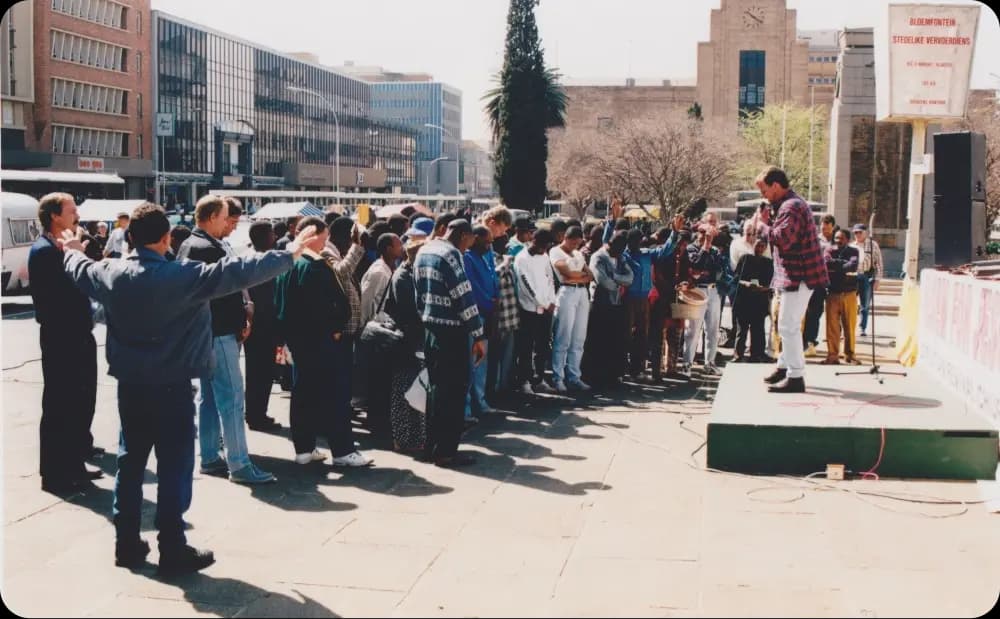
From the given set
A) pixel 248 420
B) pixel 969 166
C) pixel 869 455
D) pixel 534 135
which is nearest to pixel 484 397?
pixel 248 420

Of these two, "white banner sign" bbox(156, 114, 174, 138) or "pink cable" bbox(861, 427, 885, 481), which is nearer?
"pink cable" bbox(861, 427, 885, 481)

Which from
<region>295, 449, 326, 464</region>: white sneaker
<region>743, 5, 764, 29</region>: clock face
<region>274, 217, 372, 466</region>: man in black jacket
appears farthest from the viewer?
<region>743, 5, 764, 29</region>: clock face

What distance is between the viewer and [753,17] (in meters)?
102

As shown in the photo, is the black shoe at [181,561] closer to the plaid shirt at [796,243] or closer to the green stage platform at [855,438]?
the green stage platform at [855,438]

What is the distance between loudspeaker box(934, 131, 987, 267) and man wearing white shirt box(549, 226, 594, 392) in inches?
179

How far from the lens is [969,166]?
1248 centimetres

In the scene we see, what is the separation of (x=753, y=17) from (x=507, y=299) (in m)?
98.6

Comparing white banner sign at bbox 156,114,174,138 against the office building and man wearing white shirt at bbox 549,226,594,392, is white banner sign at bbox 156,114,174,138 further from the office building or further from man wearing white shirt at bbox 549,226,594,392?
man wearing white shirt at bbox 549,226,594,392

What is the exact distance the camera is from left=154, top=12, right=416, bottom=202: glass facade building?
9681 cm

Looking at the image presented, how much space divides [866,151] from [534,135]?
3810 centimetres

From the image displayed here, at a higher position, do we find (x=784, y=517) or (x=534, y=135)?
(x=534, y=135)

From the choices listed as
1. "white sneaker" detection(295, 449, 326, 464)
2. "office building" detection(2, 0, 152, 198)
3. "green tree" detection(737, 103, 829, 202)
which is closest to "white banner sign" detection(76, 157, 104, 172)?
"office building" detection(2, 0, 152, 198)

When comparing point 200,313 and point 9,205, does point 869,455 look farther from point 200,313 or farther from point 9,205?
point 9,205

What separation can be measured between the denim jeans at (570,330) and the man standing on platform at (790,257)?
3248 millimetres
